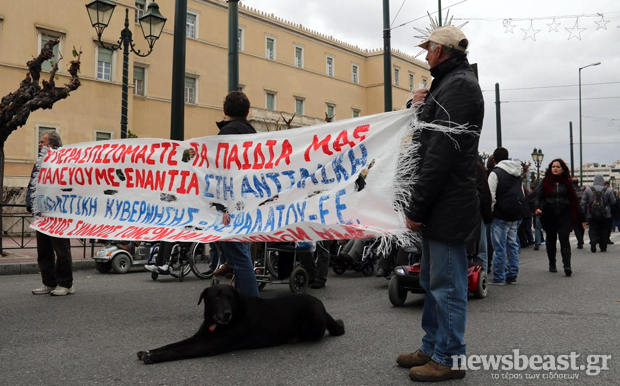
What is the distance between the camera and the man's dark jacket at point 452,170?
10.9ft

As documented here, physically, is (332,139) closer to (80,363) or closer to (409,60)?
(80,363)

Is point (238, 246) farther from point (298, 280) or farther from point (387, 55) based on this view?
point (387, 55)

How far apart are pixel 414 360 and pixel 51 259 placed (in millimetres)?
5121

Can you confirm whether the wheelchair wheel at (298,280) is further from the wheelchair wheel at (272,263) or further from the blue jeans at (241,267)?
the blue jeans at (241,267)

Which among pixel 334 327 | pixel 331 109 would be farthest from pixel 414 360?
pixel 331 109

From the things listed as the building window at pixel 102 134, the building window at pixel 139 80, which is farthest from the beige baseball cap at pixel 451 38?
the building window at pixel 139 80

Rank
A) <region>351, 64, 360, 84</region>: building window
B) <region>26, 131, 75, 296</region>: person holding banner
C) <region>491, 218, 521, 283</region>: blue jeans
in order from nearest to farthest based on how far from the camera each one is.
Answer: <region>26, 131, 75, 296</region>: person holding banner
<region>491, 218, 521, 283</region>: blue jeans
<region>351, 64, 360, 84</region>: building window

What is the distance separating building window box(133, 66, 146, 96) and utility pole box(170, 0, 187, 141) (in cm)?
2523

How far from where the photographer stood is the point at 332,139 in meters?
4.63

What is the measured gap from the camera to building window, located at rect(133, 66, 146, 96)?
3412 centimetres

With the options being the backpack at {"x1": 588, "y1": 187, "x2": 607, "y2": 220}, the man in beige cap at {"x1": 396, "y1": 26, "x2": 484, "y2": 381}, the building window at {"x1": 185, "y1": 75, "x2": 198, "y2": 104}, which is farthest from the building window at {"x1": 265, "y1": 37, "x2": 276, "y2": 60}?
the man in beige cap at {"x1": 396, "y1": 26, "x2": 484, "y2": 381}

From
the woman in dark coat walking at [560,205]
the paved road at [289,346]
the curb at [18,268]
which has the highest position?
the woman in dark coat walking at [560,205]

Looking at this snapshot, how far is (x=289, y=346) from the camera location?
4.28 m

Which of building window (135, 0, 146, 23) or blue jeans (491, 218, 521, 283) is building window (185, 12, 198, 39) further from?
blue jeans (491, 218, 521, 283)
